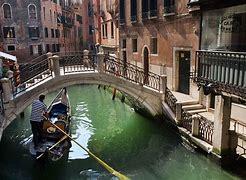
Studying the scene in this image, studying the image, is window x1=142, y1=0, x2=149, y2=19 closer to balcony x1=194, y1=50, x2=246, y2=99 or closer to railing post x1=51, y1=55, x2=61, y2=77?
railing post x1=51, y1=55, x2=61, y2=77

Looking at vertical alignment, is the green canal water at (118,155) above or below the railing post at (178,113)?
below

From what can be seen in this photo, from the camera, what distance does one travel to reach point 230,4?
7746 mm

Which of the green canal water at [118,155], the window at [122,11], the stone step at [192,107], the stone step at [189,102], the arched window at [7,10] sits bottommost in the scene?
the green canal water at [118,155]

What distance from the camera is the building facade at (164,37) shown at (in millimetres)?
13133

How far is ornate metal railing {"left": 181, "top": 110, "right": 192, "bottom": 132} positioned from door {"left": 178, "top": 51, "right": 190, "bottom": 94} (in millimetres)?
3337

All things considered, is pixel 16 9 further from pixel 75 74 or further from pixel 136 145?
pixel 136 145

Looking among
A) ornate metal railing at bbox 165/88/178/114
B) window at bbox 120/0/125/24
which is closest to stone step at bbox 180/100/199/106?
ornate metal railing at bbox 165/88/178/114

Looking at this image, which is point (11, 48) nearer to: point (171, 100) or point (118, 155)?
point (171, 100)

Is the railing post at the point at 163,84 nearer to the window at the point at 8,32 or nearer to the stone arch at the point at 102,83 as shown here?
the stone arch at the point at 102,83

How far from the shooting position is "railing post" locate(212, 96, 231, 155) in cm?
827

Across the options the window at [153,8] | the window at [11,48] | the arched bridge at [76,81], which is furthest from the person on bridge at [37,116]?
the window at [11,48]

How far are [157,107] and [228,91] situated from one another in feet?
17.2

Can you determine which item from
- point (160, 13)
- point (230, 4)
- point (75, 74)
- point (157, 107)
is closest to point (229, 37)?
point (230, 4)

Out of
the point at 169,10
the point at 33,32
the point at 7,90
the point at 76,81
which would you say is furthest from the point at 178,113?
the point at 33,32
